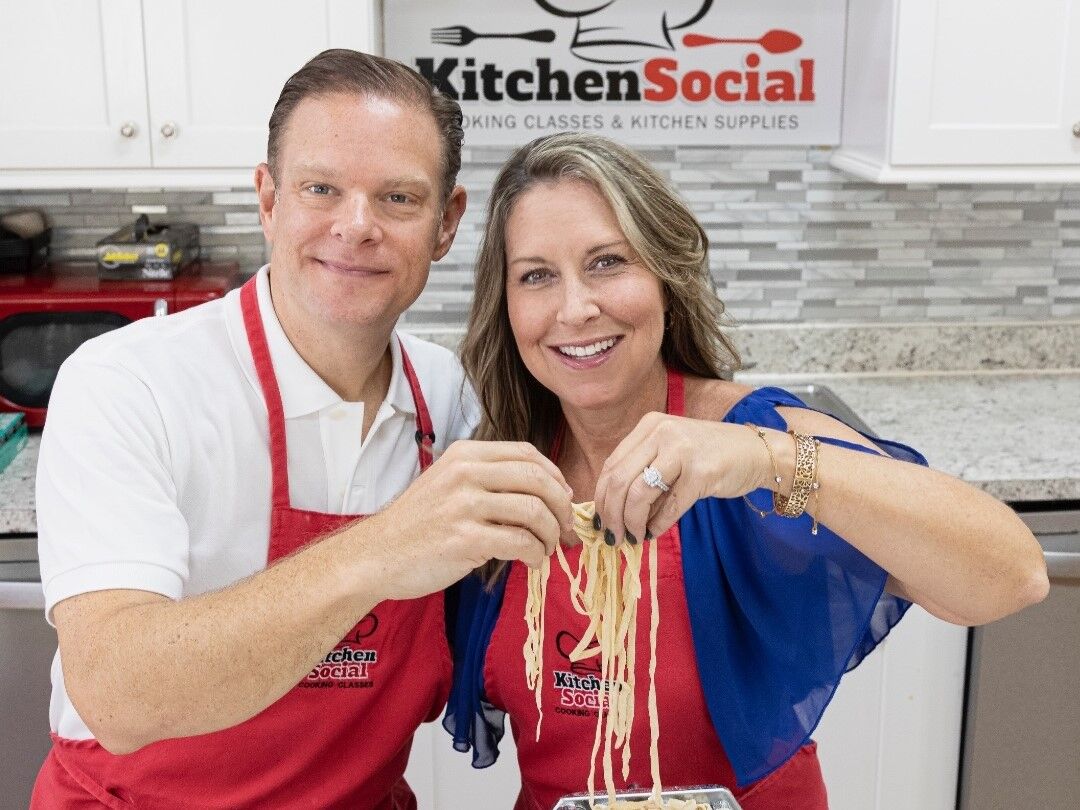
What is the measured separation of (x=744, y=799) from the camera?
1.59m

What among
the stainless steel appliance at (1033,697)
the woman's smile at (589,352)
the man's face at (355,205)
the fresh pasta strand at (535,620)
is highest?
the man's face at (355,205)

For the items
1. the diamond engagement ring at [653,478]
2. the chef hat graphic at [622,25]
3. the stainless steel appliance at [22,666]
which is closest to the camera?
the diamond engagement ring at [653,478]

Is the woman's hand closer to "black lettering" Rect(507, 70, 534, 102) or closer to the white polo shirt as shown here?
the white polo shirt

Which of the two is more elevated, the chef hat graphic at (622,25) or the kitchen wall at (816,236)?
the chef hat graphic at (622,25)

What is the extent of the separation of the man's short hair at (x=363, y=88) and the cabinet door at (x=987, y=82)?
1460 millimetres

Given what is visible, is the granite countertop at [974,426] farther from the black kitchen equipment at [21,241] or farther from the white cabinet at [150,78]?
the white cabinet at [150,78]

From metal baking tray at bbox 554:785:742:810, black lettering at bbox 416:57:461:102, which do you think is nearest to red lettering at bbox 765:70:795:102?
black lettering at bbox 416:57:461:102

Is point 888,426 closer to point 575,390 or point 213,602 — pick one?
point 575,390

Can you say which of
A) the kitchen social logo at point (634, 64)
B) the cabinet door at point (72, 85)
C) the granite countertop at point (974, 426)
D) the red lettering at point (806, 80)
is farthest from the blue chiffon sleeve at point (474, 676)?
the red lettering at point (806, 80)

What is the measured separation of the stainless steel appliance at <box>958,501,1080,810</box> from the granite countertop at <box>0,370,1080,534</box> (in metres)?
0.09

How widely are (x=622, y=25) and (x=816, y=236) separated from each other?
755 mm

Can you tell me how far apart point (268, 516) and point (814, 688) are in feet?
2.47

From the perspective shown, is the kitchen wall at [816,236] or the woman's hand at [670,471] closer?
the woman's hand at [670,471]

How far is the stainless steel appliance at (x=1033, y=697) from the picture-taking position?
2615 mm
